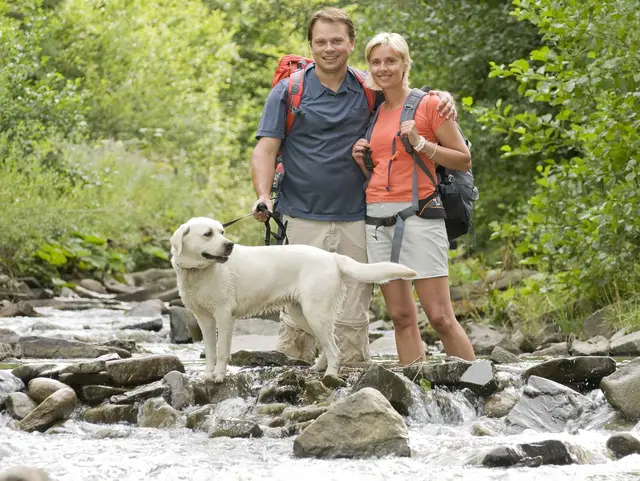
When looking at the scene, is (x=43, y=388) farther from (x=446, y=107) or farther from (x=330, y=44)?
(x=446, y=107)

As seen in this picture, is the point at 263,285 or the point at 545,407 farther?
the point at 263,285

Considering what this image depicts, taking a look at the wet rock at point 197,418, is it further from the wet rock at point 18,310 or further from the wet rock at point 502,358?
the wet rock at point 18,310

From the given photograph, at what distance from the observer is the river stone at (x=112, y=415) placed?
6.21m

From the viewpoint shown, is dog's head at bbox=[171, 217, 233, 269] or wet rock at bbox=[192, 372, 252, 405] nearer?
dog's head at bbox=[171, 217, 233, 269]

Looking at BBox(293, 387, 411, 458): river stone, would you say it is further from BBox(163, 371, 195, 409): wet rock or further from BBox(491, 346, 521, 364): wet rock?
BBox(491, 346, 521, 364): wet rock

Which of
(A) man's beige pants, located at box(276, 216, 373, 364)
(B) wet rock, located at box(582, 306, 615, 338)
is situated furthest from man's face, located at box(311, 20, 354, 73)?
(B) wet rock, located at box(582, 306, 615, 338)

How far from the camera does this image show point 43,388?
21.1 feet

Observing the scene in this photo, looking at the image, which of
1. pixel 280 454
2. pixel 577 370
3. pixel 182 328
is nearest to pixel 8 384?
pixel 280 454

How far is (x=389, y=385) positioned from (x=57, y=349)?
3.63 meters

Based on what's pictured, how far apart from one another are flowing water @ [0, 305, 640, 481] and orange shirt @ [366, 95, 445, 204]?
1.31 meters

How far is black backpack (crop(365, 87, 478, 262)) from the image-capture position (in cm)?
616

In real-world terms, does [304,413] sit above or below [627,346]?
above

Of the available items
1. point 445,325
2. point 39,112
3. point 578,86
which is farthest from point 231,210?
point 445,325

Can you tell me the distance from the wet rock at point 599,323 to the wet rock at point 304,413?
4.75 m
